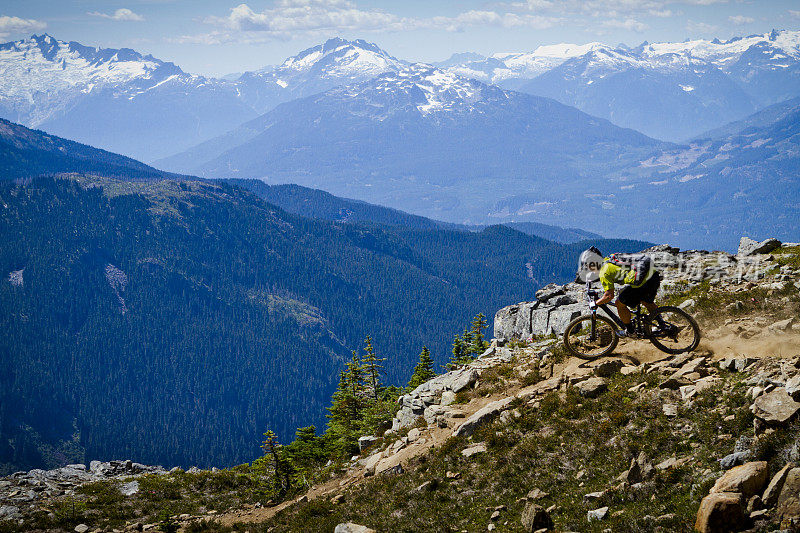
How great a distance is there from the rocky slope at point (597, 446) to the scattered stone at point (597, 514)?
23 mm

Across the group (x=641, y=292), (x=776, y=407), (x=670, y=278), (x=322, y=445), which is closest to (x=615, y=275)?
(x=641, y=292)

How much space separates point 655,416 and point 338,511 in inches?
411

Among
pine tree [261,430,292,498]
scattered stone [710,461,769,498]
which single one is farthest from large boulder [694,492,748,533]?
pine tree [261,430,292,498]

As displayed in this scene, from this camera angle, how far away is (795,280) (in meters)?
24.0

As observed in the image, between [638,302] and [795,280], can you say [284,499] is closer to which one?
[638,302]

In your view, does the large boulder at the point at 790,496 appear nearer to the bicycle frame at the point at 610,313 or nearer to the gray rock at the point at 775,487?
the gray rock at the point at 775,487

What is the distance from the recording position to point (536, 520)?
550 inches

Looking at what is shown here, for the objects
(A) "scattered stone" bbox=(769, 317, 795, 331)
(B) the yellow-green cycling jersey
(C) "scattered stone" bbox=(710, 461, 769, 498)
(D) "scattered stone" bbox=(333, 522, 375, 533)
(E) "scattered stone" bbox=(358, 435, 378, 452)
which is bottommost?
(E) "scattered stone" bbox=(358, 435, 378, 452)

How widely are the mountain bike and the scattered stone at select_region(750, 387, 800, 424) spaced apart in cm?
541

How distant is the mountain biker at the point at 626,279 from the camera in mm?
19516

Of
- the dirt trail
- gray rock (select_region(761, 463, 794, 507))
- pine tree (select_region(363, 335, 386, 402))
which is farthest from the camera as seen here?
pine tree (select_region(363, 335, 386, 402))

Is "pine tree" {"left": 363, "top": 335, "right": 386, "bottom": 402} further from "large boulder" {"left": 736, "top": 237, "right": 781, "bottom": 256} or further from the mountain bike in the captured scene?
the mountain bike

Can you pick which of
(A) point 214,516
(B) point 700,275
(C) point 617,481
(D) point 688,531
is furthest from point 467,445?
(B) point 700,275

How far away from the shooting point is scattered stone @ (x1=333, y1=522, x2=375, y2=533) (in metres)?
15.9
